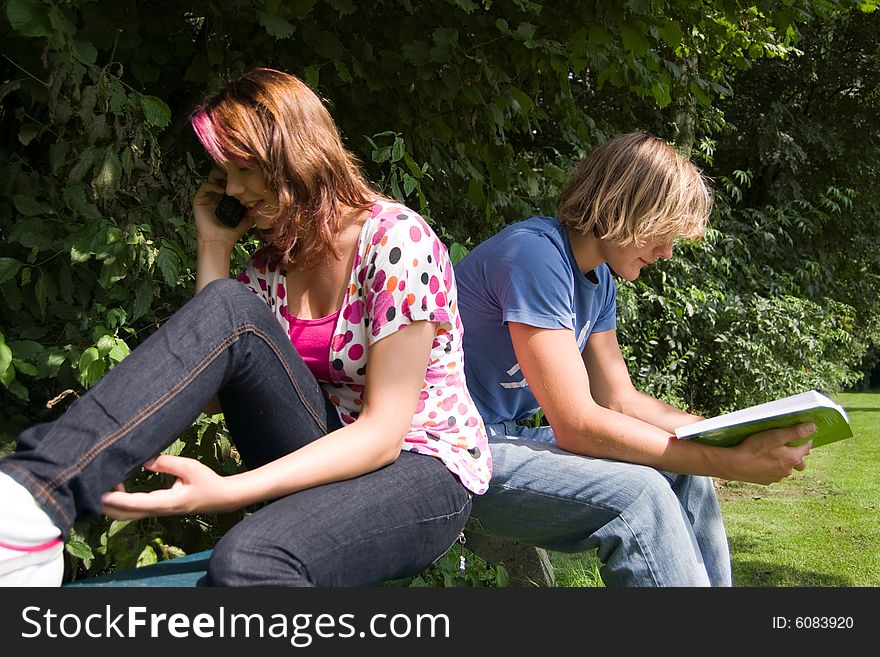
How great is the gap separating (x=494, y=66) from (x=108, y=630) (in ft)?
9.65

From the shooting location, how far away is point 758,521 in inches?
238

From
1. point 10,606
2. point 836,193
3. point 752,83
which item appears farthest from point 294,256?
point 752,83

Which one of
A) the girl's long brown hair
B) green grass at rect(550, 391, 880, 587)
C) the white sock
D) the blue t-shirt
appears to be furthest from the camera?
green grass at rect(550, 391, 880, 587)

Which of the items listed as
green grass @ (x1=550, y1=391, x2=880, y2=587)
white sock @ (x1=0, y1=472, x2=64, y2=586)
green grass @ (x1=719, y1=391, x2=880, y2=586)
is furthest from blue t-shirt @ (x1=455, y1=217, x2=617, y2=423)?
green grass @ (x1=719, y1=391, x2=880, y2=586)

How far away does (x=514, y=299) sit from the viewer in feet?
7.22

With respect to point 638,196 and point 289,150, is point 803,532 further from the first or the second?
point 289,150

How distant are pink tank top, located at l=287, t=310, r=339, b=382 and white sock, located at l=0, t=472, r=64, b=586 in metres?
0.67

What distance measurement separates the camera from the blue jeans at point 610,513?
6.53 ft

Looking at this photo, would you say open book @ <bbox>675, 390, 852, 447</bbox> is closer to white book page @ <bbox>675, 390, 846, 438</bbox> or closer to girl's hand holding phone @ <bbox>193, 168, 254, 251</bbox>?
white book page @ <bbox>675, 390, 846, 438</bbox>

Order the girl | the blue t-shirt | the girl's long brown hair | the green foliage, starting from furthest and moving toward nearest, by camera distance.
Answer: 1. the green foliage
2. the blue t-shirt
3. the girl's long brown hair
4. the girl

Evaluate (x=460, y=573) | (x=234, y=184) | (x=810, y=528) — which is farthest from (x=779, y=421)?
(x=810, y=528)

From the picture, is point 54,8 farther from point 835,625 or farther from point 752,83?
point 752,83

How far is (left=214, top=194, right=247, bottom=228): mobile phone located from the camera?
226 cm

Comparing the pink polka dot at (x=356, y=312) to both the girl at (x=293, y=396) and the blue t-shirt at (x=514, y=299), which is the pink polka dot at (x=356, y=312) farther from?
the blue t-shirt at (x=514, y=299)
